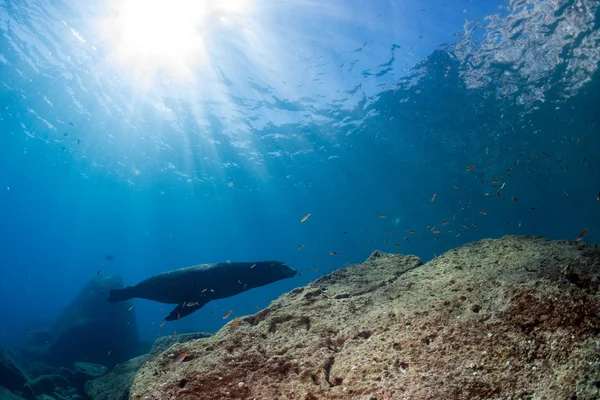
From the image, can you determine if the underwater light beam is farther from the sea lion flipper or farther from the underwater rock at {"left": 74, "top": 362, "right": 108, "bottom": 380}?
the underwater rock at {"left": 74, "top": 362, "right": 108, "bottom": 380}

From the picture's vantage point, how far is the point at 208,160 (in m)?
36.8

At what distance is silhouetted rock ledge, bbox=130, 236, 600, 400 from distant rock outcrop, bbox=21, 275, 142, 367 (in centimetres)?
1556

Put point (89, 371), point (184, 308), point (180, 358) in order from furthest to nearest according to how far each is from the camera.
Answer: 1. point (89, 371)
2. point (184, 308)
3. point (180, 358)

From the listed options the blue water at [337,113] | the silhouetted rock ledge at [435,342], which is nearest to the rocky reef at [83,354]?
the silhouetted rock ledge at [435,342]

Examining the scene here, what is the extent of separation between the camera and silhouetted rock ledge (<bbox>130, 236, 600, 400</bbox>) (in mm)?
1748

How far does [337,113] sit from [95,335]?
24792mm

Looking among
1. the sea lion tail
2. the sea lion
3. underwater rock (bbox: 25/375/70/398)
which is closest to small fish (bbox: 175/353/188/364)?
the sea lion

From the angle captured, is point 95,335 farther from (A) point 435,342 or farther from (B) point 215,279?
(A) point 435,342

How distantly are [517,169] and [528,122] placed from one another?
7.78 meters

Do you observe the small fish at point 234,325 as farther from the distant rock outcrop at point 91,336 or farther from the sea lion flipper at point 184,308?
the distant rock outcrop at point 91,336

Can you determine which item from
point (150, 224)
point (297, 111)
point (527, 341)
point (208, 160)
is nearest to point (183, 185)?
point (208, 160)

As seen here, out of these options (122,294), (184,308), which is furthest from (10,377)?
(184,308)

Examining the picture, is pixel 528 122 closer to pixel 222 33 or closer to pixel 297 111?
pixel 297 111

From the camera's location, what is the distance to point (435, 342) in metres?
2.19
